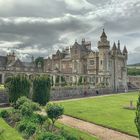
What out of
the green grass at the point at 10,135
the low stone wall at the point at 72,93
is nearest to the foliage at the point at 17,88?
the low stone wall at the point at 72,93

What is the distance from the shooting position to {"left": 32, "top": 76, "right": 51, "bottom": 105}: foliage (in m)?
33.9

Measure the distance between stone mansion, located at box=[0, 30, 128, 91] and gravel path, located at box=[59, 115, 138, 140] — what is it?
48.2 m

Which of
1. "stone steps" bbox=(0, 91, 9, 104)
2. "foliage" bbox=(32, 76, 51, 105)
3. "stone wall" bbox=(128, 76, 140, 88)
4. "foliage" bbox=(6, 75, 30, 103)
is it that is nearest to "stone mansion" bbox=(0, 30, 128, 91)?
"stone wall" bbox=(128, 76, 140, 88)

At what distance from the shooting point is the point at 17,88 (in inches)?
1294

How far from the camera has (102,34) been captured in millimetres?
80125

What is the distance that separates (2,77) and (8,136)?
40466 millimetres

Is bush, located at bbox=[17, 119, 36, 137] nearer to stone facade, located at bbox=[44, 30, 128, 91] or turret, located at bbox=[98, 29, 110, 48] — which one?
stone facade, located at bbox=[44, 30, 128, 91]

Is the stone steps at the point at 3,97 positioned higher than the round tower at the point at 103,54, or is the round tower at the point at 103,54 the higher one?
the round tower at the point at 103,54

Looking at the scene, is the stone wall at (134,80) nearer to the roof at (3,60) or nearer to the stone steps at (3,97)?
the roof at (3,60)

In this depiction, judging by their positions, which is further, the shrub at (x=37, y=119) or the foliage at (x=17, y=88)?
the foliage at (x=17, y=88)

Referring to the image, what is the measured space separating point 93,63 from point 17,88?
164 feet

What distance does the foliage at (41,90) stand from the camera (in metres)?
33.9

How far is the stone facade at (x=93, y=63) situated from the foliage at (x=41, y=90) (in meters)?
35.5

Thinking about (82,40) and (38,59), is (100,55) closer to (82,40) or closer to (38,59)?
(82,40)
